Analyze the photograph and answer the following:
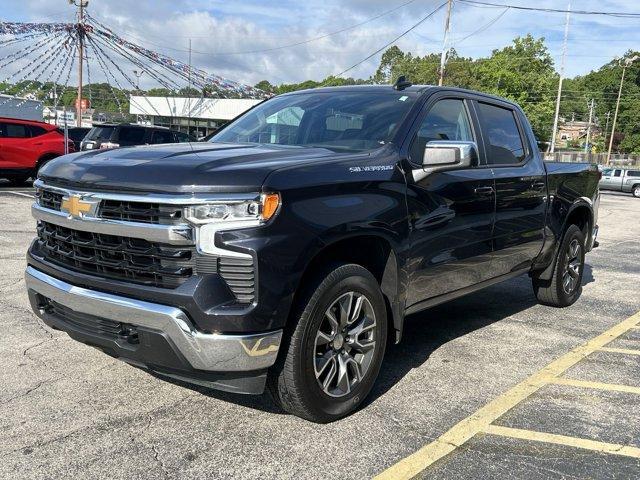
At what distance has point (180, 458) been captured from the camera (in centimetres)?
302

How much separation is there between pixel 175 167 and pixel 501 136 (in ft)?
10.3

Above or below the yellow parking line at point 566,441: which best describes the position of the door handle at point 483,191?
above

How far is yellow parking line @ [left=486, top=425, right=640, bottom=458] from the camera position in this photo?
3.30 metres

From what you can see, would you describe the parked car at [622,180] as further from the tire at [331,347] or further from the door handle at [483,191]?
the tire at [331,347]

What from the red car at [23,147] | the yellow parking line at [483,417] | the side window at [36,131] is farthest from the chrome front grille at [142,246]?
the side window at [36,131]

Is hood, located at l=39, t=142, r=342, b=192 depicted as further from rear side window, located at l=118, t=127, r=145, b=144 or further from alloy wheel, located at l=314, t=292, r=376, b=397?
rear side window, located at l=118, t=127, r=145, b=144

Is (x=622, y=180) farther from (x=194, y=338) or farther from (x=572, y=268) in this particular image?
(x=194, y=338)

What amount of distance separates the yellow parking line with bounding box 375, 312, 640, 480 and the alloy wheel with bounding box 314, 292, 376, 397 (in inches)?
22.3

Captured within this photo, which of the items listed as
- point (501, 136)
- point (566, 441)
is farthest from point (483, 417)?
point (501, 136)

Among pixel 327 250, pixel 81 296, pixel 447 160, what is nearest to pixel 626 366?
pixel 447 160

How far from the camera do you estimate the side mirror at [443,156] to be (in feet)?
12.4

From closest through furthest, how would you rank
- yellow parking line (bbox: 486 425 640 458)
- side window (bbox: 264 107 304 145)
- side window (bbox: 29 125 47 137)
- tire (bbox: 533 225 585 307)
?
yellow parking line (bbox: 486 425 640 458) < side window (bbox: 264 107 304 145) < tire (bbox: 533 225 585 307) < side window (bbox: 29 125 47 137)

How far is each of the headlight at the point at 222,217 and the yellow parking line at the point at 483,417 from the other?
1350 mm

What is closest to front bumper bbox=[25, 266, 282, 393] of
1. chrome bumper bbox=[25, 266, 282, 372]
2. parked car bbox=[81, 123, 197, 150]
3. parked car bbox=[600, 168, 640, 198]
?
chrome bumper bbox=[25, 266, 282, 372]
